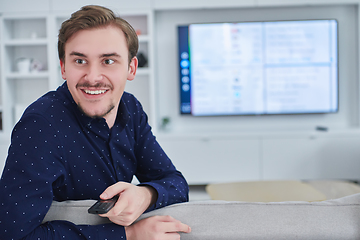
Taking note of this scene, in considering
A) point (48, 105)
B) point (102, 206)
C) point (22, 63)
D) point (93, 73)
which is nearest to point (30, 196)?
point (102, 206)

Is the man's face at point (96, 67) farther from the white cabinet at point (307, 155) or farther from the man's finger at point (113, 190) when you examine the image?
the white cabinet at point (307, 155)

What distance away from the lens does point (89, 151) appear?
3.32 feet

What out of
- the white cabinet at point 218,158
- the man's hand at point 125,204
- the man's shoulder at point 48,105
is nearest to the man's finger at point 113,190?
the man's hand at point 125,204

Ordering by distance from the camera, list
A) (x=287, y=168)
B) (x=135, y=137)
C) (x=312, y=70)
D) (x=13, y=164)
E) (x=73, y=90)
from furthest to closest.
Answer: (x=312, y=70) < (x=287, y=168) < (x=135, y=137) < (x=73, y=90) < (x=13, y=164)

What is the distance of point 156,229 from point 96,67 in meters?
0.48

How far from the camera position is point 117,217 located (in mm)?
789

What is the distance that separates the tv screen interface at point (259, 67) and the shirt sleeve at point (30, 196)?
9.64ft

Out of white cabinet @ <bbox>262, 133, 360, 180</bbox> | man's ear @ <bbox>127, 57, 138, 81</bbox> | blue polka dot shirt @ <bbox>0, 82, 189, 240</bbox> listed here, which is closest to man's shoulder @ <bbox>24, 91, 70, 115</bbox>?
blue polka dot shirt @ <bbox>0, 82, 189, 240</bbox>

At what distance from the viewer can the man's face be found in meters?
0.95

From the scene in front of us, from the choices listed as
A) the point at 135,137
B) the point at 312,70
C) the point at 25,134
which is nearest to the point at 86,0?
the point at 312,70

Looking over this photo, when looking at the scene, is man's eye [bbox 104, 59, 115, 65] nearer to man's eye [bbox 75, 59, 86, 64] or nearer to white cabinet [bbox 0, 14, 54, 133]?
man's eye [bbox 75, 59, 86, 64]

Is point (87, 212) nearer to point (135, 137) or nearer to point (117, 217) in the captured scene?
point (117, 217)

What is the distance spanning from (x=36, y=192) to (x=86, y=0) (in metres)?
3.13

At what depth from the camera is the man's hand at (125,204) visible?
77 cm
